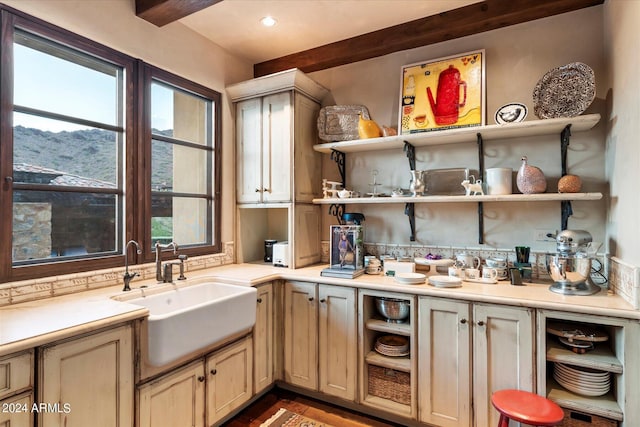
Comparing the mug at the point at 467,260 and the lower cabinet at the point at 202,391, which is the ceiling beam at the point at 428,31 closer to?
the mug at the point at 467,260

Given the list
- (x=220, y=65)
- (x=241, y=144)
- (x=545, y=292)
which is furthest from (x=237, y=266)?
(x=545, y=292)

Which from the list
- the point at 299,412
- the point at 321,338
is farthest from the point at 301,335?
the point at 299,412

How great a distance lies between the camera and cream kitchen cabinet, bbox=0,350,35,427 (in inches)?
47.2

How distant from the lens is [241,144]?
3049mm

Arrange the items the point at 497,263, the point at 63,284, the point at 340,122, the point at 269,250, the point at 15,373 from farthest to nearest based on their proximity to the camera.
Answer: the point at 269,250 → the point at 340,122 → the point at 497,263 → the point at 63,284 → the point at 15,373

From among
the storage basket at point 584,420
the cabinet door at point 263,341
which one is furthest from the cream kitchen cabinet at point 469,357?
the cabinet door at point 263,341

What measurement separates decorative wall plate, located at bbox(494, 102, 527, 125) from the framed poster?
11 cm

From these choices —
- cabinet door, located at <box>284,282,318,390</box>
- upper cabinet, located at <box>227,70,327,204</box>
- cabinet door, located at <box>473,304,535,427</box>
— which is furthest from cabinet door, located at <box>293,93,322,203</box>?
cabinet door, located at <box>473,304,535,427</box>

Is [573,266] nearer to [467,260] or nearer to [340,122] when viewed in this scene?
[467,260]

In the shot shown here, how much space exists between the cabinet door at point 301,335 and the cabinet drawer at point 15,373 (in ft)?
5.04

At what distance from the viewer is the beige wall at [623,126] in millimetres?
1666

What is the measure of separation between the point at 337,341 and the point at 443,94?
6.58ft

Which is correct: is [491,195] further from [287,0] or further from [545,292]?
[287,0]

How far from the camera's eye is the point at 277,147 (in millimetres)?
2855
